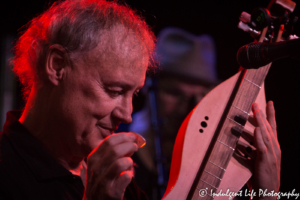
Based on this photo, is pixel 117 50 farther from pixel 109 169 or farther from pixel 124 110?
pixel 109 169

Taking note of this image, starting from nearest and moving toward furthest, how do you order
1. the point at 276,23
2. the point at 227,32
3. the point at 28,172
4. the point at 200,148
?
the point at 28,172, the point at 200,148, the point at 276,23, the point at 227,32

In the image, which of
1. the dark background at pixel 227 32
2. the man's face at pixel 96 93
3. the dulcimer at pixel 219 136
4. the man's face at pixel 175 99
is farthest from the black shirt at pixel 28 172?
the man's face at pixel 175 99

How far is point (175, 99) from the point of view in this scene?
11.0 feet

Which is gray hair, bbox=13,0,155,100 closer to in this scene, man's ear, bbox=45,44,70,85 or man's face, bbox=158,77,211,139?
man's ear, bbox=45,44,70,85

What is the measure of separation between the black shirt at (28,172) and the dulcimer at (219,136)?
0.43 metres

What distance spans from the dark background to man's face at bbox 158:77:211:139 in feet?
1.37

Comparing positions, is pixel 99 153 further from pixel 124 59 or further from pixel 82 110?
pixel 124 59

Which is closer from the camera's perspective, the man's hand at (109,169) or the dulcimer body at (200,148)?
the man's hand at (109,169)

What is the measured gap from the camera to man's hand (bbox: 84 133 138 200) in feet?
2.69

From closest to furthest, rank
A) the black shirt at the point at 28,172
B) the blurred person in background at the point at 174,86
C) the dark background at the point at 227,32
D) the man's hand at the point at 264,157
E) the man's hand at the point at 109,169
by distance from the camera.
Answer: the man's hand at the point at 109,169 < the black shirt at the point at 28,172 < the man's hand at the point at 264,157 < the dark background at the point at 227,32 < the blurred person in background at the point at 174,86

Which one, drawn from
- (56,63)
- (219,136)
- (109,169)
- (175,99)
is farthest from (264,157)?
(175,99)

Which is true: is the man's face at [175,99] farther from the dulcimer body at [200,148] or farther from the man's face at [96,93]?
the man's face at [96,93]

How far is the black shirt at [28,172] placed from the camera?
96 centimetres

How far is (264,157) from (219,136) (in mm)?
257
